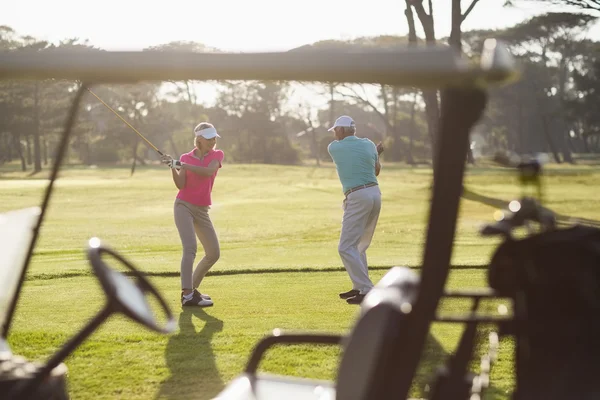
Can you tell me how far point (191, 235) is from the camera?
910 cm

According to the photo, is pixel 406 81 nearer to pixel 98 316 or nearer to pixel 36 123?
pixel 98 316

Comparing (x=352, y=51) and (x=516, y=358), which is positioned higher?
(x=352, y=51)

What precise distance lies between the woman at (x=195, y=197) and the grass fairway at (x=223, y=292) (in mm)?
345

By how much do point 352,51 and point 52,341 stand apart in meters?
6.09

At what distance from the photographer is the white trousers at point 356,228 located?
31.9ft

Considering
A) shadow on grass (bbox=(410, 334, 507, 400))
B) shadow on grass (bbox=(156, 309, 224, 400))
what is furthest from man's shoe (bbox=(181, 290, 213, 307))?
shadow on grass (bbox=(410, 334, 507, 400))

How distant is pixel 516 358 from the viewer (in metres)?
2.44

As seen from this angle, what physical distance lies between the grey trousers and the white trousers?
1435 millimetres

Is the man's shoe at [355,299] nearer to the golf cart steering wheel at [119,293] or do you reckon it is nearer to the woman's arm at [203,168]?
the woman's arm at [203,168]

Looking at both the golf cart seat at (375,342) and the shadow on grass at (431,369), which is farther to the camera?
the shadow on grass at (431,369)

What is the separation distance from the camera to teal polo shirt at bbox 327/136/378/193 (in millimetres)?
9656

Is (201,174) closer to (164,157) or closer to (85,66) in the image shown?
(164,157)

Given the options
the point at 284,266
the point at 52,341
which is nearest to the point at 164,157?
the point at 52,341

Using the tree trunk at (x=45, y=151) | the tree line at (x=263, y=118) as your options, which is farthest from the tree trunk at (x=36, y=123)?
the tree trunk at (x=45, y=151)
